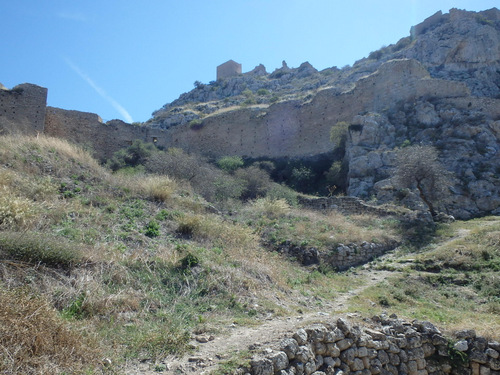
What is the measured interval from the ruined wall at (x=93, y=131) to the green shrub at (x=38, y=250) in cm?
1889

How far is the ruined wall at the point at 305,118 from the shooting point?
969 inches

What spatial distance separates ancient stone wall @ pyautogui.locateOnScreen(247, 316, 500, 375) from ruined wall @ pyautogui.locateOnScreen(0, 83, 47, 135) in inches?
786

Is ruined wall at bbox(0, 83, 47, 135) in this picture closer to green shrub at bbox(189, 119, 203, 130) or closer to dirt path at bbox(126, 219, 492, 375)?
green shrub at bbox(189, 119, 203, 130)

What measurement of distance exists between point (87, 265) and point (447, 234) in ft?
35.2

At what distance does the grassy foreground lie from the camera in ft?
13.5

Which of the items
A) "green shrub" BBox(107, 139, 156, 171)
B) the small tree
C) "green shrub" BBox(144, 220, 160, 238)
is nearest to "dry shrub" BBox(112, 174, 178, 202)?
"green shrub" BBox(144, 220, 160, 238)

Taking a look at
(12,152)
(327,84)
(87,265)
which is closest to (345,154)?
(12,152)

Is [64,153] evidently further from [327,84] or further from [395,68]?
[327,84]

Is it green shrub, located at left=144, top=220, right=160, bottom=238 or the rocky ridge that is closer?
green shrub, located at left=144, top=220, right=160, bottom=238

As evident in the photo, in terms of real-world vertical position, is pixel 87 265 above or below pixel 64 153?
below

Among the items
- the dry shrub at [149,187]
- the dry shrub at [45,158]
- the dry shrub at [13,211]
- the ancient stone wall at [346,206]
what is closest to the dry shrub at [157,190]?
the dry shrub at [149,187]

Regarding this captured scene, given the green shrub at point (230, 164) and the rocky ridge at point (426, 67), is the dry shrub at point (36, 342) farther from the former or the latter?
the rocky ridge at point (426, 67)

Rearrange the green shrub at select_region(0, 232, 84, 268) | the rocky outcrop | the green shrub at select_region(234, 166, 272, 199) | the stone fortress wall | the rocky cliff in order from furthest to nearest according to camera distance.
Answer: the stone fortress wall → the green shrub at select_region(234, 166, 272, 199) → the rocky cliff → the rocky outcrop → the green shrub at select_region(0, 232, 84, 268)

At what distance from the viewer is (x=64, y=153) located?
1166cm
